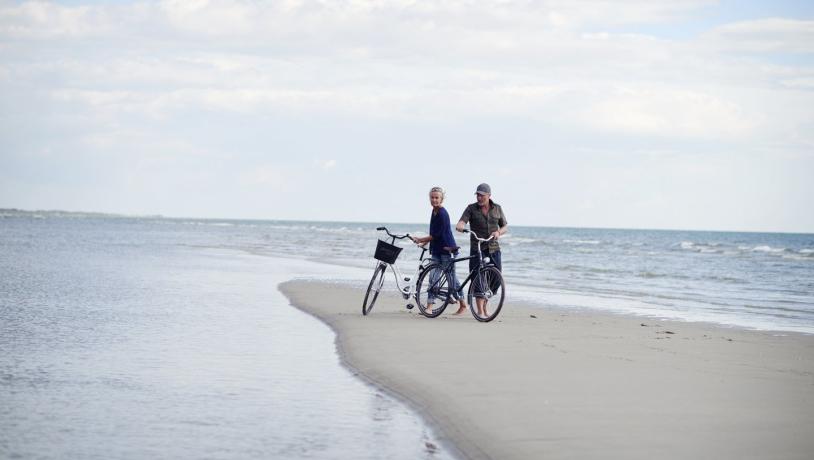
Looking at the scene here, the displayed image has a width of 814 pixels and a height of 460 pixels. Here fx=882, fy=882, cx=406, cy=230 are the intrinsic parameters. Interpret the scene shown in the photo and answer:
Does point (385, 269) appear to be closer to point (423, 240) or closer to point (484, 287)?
point (423, 240)

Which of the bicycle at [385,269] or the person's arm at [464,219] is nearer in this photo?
the person's arm at [464,219]

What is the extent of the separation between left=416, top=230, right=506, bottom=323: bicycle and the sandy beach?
0.80ft

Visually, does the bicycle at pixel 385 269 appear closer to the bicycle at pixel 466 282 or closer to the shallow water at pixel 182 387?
the bicycle at pixel 466 282

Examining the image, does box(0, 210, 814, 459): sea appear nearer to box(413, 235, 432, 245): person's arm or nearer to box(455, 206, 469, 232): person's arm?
box(413, 235, 432, 245): person's arm

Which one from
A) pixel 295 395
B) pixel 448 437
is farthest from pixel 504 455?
pixel 295 395

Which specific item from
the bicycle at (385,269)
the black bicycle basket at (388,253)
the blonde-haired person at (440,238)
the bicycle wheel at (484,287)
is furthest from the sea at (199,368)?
the bicycle wheel at (484,287)

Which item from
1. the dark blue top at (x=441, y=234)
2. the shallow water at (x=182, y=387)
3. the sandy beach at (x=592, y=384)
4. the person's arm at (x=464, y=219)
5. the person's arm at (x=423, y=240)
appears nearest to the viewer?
the shallow water at (x=182, y=387)

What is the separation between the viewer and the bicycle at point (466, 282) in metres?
12.0

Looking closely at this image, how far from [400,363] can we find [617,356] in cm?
222

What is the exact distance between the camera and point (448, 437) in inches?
220

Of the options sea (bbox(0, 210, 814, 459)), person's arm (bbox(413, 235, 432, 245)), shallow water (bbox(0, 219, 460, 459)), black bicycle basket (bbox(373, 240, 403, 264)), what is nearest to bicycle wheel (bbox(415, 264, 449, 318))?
person's arm (bbox(413, 235, 432, 245))

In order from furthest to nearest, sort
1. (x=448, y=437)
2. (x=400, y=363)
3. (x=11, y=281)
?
1. (x=11, y=281)
2. (x=400, y=363)
3. (x=448, y=437)

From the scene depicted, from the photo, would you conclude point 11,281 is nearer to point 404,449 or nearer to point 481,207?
point 481,207

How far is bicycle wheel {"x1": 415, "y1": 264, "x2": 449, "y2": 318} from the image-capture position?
40.4 feet
